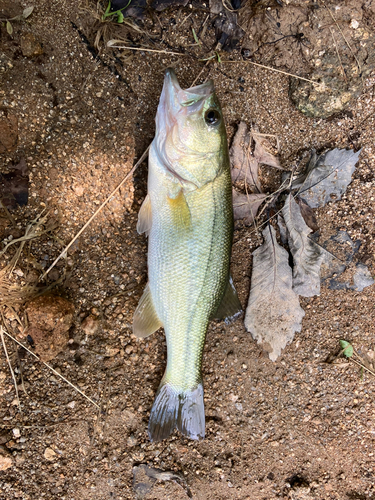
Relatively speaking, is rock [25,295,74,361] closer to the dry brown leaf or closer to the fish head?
the fish head

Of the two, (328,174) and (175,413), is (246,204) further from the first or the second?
(175,413)

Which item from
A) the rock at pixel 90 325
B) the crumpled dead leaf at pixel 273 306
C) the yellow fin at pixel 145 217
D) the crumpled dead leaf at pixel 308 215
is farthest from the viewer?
the crumpled dead leaf at pixel 308 215

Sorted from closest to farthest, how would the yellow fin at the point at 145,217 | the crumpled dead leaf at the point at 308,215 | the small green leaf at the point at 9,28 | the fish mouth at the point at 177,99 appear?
the fish mouth at the point at 177,99, the small green leaf at the point at 9,28, the yellow fin at the point at 145,217, the crumpled dead leaf at the point at 308,215

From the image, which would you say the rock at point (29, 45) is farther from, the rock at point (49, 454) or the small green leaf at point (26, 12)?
the rock at point (49, 454)

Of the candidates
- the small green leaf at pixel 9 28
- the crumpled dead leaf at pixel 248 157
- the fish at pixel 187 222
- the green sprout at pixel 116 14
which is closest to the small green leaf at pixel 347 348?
the fish at pixel 187 222

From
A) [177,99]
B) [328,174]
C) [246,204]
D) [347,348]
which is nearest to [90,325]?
[246,204]

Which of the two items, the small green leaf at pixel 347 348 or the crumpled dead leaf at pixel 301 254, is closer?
the crumpled dead leaf at pixel 301 254
